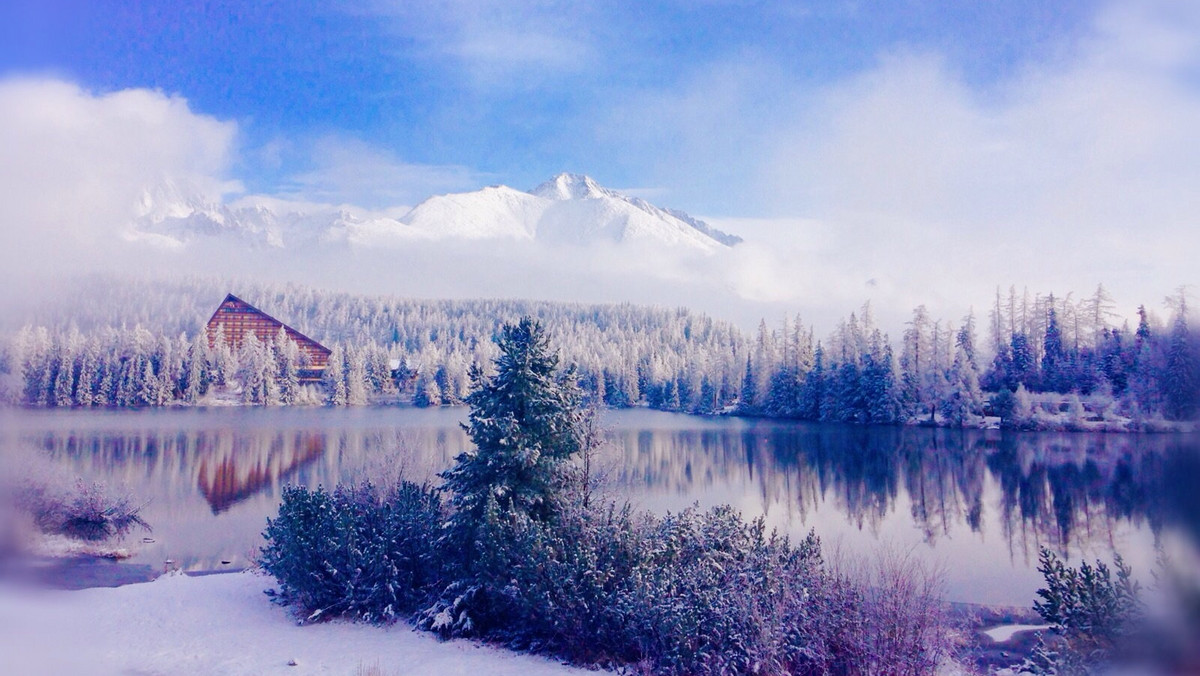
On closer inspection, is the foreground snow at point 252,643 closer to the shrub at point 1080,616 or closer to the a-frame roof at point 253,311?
the shrub at point 1080,616

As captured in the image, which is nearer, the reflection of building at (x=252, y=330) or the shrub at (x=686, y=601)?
the shrub at (x=686, y=601)

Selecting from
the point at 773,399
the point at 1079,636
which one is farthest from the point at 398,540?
the point at 773,399

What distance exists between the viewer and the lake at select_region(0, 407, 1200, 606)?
616 inches

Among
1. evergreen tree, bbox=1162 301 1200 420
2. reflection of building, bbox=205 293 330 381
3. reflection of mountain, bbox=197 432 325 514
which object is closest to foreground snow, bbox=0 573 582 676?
evergreen tree, bbox=1162 301 1200 420

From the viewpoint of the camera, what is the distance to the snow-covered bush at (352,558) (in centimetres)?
1300

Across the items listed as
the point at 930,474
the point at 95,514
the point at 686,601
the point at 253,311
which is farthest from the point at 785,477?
the point at 253,311

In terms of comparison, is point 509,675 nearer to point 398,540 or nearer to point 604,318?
point 398,540

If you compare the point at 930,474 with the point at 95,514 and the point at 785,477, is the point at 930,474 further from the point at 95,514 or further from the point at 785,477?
the point at 95,514

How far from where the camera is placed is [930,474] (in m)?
32.4

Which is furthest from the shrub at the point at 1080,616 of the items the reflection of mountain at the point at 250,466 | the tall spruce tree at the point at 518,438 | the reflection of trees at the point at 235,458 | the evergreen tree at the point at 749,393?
the evergreen tree at the point at 749,393

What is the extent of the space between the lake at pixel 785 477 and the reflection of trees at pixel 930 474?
11 cm

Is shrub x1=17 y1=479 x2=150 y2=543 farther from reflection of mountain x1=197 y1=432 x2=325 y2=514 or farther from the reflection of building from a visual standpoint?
the reflection of building

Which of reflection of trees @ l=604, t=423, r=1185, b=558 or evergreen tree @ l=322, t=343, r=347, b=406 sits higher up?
evergreen tree @ l=322, t=343, r=347, b=406

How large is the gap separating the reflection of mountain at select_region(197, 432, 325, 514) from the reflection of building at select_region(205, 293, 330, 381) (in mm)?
37859
